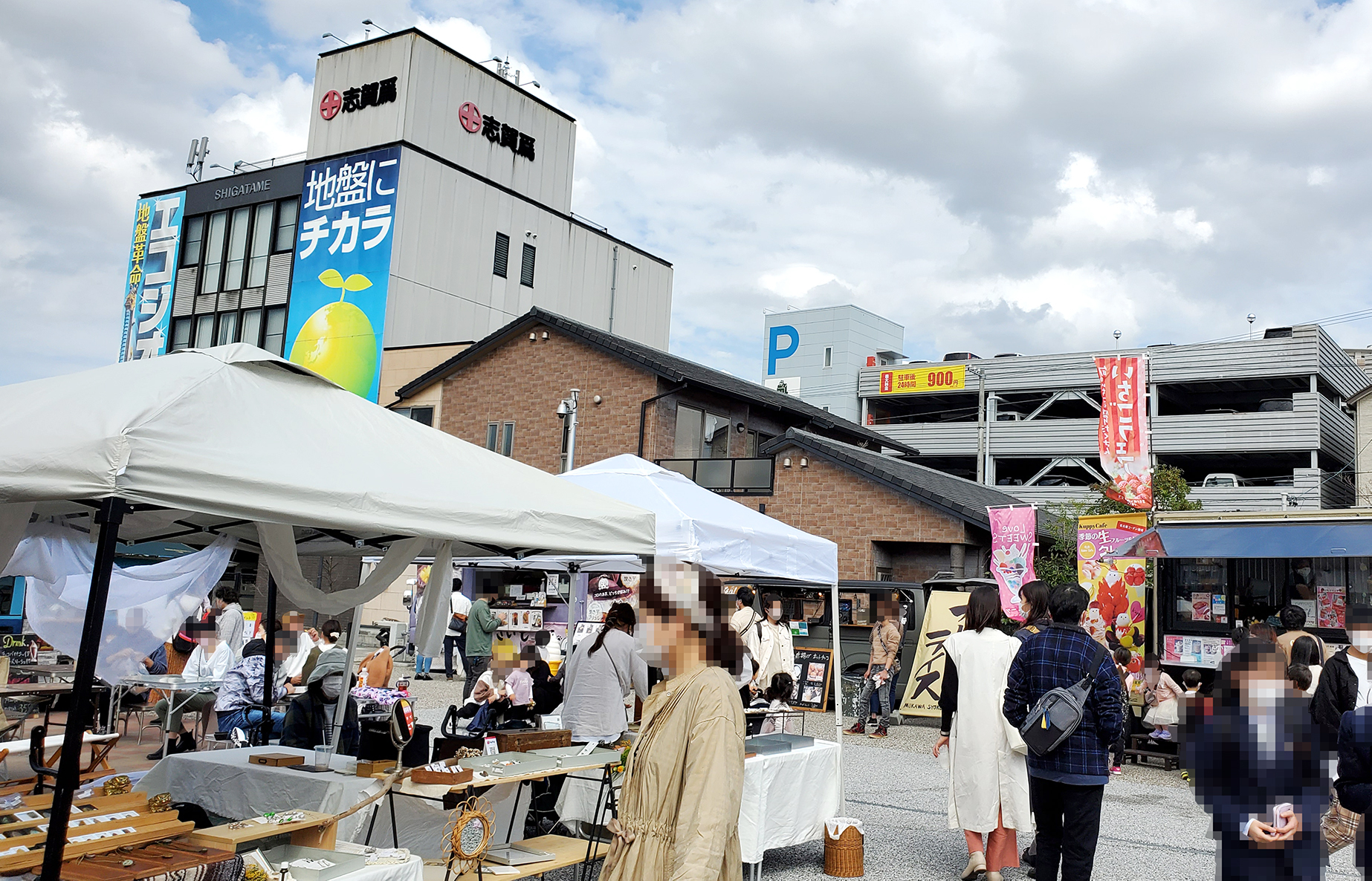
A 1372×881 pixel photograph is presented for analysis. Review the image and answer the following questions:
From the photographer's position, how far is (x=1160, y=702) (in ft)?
37.9

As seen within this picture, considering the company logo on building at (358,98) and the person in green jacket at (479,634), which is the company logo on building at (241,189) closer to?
the company logo on building at (358,98)

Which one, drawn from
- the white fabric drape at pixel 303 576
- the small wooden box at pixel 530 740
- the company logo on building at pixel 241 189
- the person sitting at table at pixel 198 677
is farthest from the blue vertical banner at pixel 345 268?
the white fabric drape at pixel 303 576

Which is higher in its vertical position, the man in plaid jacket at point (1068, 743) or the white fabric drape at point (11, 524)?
the white fabric drape at point (11, 524)

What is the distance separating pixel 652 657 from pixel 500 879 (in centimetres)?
256

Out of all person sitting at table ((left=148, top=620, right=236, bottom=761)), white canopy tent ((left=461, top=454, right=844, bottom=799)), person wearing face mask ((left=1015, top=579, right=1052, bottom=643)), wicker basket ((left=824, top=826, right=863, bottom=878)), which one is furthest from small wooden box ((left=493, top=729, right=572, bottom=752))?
person sitting at table ((left=148, top=620, right=236, bottom=761))

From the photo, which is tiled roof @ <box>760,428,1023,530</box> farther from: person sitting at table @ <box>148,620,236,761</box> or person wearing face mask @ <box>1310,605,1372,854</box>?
person sitting at table @ <box>148,620,236,761</box>

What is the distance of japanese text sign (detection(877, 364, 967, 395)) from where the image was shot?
46.0 metres

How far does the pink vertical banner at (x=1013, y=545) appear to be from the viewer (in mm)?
16250

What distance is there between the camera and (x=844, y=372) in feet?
203

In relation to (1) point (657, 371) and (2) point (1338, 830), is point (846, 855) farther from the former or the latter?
(1) point (657, 371)

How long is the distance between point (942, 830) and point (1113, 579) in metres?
6.66

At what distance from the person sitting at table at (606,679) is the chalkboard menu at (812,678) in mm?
8696

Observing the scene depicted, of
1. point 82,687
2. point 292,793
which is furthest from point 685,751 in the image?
point 292,793

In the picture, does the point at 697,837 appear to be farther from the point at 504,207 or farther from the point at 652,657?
the point at 504,207
